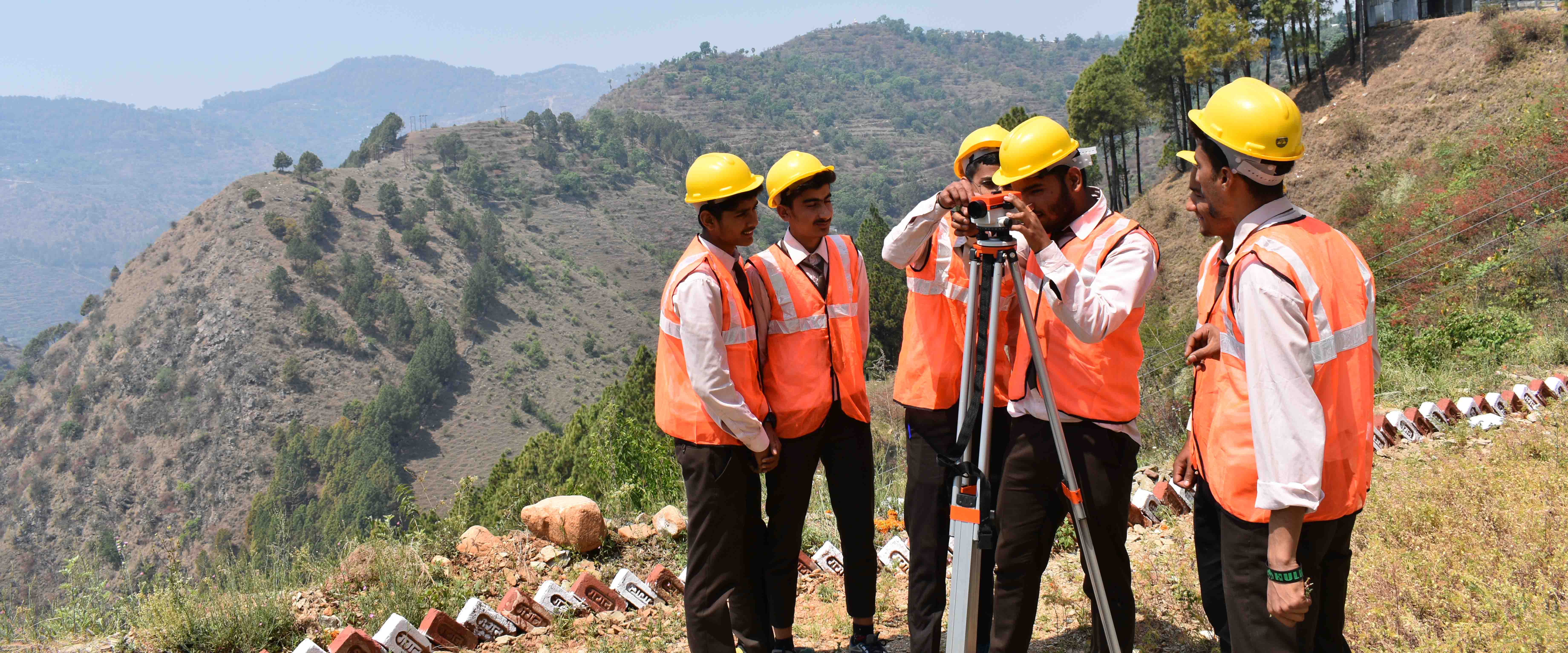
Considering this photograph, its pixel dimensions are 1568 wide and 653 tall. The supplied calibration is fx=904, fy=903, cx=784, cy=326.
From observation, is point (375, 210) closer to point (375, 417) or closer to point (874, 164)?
point (375, 417)

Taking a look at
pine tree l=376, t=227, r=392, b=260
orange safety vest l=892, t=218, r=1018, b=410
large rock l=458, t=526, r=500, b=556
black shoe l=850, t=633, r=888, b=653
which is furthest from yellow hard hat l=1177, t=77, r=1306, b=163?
pine tree l=376, t=227, r=392, b=260

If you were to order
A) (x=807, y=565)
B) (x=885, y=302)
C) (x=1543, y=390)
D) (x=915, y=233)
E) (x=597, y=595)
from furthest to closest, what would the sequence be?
(x=885, y=302)
(x=1543, y=390)
(x=807, y=565)
(x=597, y=595)
(x=915, y=233)

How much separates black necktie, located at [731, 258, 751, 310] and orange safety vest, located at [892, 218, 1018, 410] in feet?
1.82

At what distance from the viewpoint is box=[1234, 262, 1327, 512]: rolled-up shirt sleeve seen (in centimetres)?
183

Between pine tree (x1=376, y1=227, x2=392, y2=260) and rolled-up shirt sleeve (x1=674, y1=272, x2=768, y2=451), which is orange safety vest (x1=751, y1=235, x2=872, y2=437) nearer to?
rolled-up shirt sleeve (x1=674, y1=272, x2=768, y2=451)

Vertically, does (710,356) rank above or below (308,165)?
below

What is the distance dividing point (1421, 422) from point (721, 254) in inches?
216

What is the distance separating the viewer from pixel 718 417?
2.98 metres

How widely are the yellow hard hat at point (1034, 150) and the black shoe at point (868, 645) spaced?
1.88 m

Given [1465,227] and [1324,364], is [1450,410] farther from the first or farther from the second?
[1465,227]

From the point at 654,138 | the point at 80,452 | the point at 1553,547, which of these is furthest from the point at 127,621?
the point at 654,138

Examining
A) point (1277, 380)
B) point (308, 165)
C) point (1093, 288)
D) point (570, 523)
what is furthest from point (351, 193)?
point (1277, 380)

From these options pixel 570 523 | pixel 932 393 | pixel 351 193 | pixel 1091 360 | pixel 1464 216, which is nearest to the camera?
pixel 1091 360

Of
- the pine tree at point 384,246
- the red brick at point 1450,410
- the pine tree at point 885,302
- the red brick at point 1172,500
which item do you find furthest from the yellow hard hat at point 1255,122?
the pine tree at point 384,246
